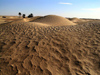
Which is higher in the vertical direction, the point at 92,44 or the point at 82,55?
the point at 92,44

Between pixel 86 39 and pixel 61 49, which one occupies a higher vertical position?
pixel 86 39

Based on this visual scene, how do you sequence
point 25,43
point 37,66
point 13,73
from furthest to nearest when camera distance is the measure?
point 25,43 → point 37,66 → point 13,73

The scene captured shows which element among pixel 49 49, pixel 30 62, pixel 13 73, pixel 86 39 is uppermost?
pixel 86 39

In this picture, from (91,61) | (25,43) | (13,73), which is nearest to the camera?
(13,73)

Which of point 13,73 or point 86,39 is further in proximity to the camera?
point 86,39

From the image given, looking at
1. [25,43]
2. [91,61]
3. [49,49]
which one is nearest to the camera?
[91,61]

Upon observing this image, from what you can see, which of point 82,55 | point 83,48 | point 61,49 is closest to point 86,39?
point 83,48

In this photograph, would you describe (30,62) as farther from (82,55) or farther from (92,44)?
(92,44)

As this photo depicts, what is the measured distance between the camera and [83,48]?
10.6ft

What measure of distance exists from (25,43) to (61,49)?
163 centimetres

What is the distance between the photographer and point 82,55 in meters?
2.89

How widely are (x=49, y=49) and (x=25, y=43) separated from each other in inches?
46.8

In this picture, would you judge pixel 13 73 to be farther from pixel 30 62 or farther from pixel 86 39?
pixel 86 39

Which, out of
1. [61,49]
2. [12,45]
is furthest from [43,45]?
[12,45]
